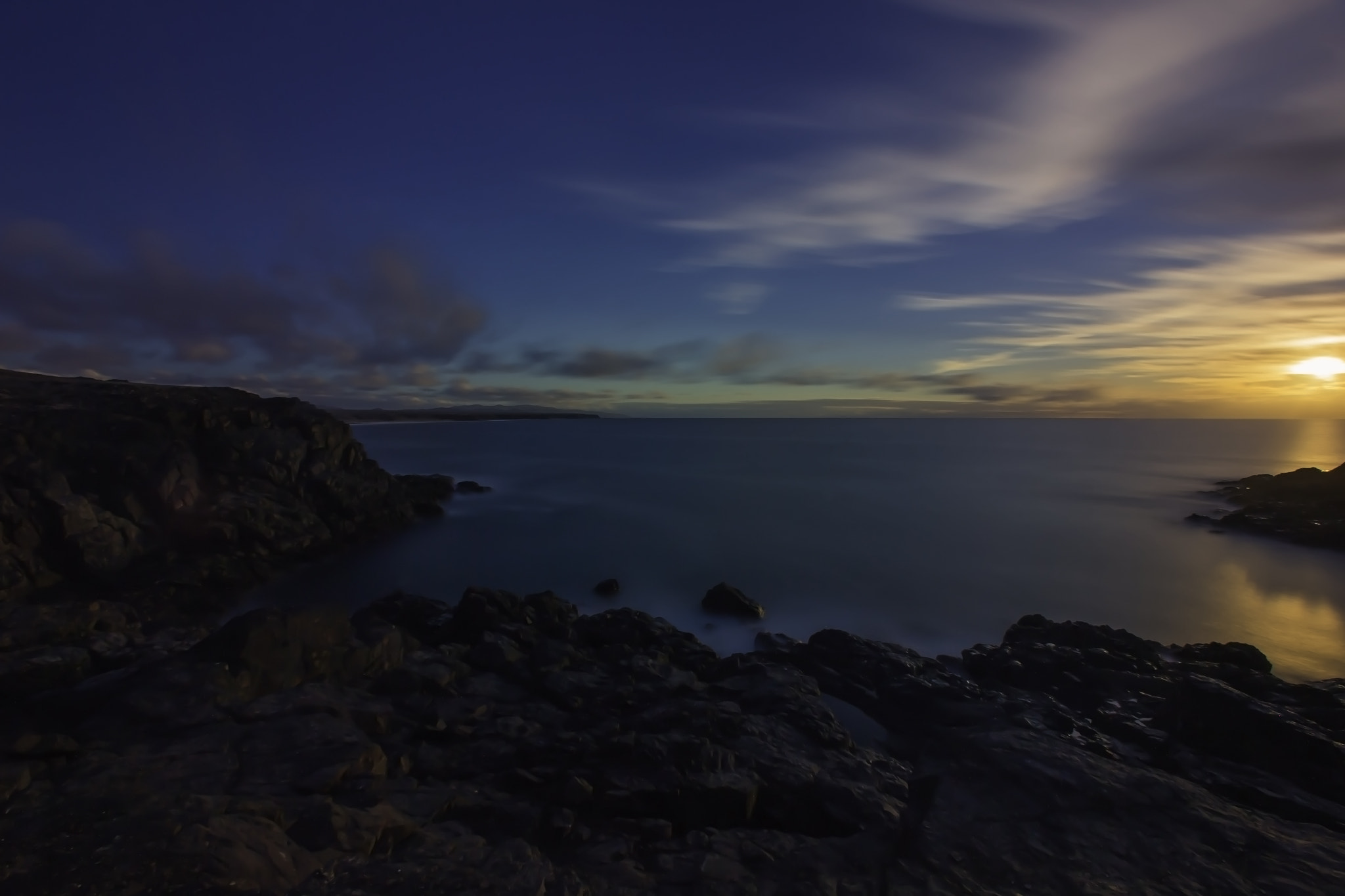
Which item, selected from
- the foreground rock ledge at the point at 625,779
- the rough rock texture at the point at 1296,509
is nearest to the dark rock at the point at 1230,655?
the foreground rock ledge at the point at 625,779

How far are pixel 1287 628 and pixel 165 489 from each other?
33131 millimetres

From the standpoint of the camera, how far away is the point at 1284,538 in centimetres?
2786

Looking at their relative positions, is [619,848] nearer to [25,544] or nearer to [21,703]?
[21,703]

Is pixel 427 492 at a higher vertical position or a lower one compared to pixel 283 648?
lower

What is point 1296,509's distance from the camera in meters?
31.2

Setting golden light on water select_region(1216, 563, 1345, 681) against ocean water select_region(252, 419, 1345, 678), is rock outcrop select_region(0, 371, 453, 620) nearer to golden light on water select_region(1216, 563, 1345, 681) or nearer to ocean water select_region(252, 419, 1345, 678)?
ocean water select_region(252, 419, 1345, 678)

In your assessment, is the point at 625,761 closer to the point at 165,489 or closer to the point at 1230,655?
the point at 1230,655

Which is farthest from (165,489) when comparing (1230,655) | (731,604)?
(1230,655)

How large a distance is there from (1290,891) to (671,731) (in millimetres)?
6667

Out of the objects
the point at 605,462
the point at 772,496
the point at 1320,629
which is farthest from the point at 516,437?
the point at 1320,629

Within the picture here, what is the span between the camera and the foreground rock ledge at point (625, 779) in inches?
219

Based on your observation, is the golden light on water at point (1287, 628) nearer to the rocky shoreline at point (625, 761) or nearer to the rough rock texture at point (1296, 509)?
the rocky shoreline at point (625, 761)

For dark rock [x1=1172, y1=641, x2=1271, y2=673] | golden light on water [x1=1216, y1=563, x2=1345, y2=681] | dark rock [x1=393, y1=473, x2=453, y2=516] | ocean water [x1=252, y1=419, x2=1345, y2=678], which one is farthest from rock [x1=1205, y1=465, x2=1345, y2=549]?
dark rock [x1=393, y1=473, x2=453, y2=516]

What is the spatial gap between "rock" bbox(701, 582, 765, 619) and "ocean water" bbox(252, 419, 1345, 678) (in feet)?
1.44
